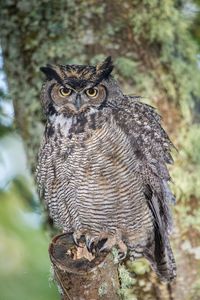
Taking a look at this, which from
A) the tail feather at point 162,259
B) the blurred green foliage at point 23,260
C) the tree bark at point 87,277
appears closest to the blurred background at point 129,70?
the blurred green foliage at point 23,260

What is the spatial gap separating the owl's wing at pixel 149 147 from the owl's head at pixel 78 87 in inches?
4.6

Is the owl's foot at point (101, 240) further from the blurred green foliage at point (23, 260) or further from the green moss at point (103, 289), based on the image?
the green moss at point (103, 289)

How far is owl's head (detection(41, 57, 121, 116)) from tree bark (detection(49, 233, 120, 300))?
3.15 ft

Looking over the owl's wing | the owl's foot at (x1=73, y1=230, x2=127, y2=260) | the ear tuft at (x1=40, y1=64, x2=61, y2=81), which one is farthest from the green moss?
the ear tuft at (x1=40, y1=64, x2=61, y2=81)

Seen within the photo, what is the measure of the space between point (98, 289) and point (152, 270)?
1530mm

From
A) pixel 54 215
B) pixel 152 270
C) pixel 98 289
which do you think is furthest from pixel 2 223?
pixel 98 289

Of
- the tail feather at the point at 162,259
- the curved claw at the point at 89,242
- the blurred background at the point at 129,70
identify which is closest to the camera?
the curved claw at the point at 89,242

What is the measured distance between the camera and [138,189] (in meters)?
4.11

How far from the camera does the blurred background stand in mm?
4629

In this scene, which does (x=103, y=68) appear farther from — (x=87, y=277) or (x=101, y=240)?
(x=87, y=277)

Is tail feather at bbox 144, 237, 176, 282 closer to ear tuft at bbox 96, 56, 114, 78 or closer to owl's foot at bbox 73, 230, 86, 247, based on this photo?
owl's foot at bbox 73, 230, 86, 247

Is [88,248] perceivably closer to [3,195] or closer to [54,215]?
[54,215]

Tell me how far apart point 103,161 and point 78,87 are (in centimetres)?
37

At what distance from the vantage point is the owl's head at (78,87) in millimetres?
4008
